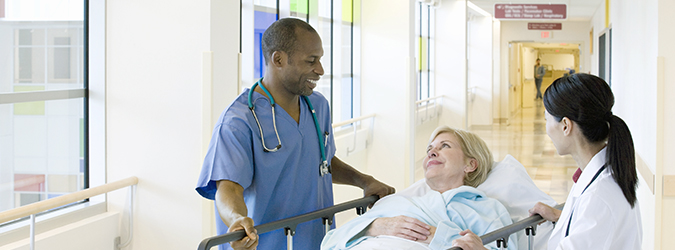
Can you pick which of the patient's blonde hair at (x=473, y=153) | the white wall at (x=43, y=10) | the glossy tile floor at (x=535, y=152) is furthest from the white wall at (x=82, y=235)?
the glossy tile floor at (x=535, y=152)

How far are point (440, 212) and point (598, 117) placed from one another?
2.31 ft

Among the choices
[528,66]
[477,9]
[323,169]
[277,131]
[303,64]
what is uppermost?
[477,9]

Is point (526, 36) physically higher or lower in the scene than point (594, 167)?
higher

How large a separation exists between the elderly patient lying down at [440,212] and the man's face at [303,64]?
22.2 inches

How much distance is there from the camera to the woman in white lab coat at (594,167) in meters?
1.62

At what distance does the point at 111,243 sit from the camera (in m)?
3.12

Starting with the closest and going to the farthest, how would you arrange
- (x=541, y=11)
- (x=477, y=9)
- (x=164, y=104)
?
(x=164, y=104) < (x=541, y=11) < (x=477, y=9)

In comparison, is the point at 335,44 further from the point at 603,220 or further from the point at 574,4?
the point at 574,4

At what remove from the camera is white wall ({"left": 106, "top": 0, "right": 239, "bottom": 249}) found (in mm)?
3006

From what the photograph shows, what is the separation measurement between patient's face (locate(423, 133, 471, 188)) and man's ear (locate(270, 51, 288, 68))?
0.85 m

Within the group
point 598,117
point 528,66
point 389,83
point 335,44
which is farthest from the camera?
point 528,66

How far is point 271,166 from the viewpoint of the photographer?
2.04 metres

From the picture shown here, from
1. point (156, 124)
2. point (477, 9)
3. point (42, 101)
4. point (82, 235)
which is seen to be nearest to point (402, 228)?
point (156, 124)

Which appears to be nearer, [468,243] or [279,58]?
[468,243]
